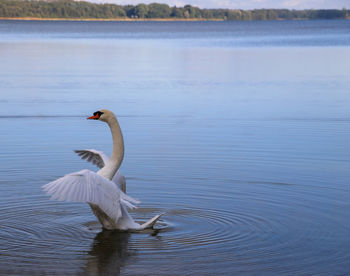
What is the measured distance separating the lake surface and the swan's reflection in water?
2 centimetres

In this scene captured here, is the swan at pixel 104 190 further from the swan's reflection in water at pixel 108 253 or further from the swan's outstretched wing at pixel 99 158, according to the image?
the swan's reflection in water at pixel 108 253

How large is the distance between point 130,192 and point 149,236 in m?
2.01

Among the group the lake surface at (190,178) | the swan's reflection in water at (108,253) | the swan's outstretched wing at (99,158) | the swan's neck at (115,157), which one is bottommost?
the lake surface at (190,178)

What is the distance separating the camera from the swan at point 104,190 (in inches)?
267

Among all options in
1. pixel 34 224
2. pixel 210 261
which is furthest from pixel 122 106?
pixel 210 261

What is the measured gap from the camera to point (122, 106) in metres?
18.5

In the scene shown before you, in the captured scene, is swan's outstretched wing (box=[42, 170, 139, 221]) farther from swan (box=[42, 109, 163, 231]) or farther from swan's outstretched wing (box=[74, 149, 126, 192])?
swan's outstretched wing (box=[74, 149, 126, 192])

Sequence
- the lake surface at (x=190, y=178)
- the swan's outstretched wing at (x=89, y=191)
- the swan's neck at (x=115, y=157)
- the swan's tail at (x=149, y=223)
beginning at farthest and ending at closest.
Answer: the swan's tail at (x=149, y=223) < the swan's neck at (x=115, y=157) < the lake surface at (x=190, y=178) < the swan's outstretched wing at (x=89, y=191)

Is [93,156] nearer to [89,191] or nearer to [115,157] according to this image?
[115,157]

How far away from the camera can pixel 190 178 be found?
420 inches

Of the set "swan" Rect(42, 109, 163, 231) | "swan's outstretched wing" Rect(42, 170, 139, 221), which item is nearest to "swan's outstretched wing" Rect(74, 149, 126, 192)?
"swan" Rect(42, 109, 163, 231)

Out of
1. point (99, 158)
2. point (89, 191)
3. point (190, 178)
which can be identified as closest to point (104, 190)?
point (89, 191)

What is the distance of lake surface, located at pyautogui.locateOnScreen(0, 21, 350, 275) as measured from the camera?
716 centimetres

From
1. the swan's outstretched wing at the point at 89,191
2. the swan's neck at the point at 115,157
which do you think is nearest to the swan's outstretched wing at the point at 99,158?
the swan's neck at the point at 115,157
